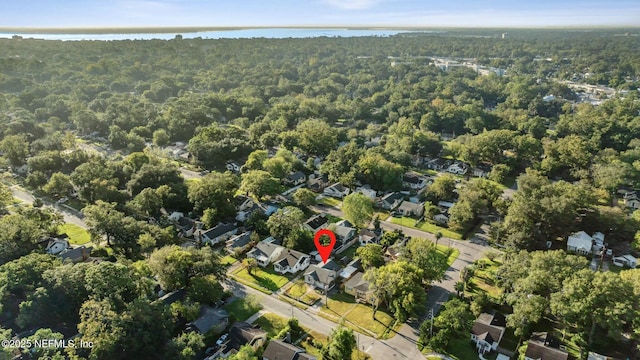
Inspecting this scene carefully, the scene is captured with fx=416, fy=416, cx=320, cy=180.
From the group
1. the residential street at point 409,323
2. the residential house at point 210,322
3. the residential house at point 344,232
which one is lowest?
the residential street at point 409,323

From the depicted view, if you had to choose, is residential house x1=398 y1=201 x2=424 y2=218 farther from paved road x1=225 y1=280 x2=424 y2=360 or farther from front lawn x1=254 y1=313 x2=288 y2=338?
front lawn x1=254 y1=313 x2=288 y2=338

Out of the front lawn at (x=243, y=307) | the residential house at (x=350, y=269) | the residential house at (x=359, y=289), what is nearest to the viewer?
the front lawn at (x=243, y=307)

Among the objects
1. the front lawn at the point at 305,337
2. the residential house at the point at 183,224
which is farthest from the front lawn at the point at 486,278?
the residential house at the point at 183,224

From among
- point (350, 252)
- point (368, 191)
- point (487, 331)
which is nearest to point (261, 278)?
point (350, 252)

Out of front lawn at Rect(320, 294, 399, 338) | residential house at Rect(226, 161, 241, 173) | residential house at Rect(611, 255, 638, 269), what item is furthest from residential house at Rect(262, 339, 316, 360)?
residential house at Rect(226, 161, 241, 173)

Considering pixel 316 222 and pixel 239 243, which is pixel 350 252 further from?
pixel 239 243

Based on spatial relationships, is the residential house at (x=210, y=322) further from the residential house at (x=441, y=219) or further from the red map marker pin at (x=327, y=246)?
the residential house at (x=441, y=219)
